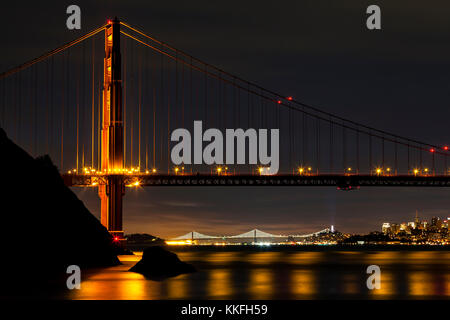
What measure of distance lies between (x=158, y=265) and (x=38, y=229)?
8.60 m

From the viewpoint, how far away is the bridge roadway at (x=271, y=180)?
8700cm

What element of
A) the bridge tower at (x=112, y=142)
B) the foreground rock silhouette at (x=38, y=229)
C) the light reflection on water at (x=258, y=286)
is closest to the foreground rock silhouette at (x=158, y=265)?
the light reflection on water at (x=258, y=286)

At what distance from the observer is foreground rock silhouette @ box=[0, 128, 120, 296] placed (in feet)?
131

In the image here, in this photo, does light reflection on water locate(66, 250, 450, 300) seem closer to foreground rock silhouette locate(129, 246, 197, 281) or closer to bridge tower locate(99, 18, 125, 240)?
foreground rock silhouette locate(129, 246, 197, 281)

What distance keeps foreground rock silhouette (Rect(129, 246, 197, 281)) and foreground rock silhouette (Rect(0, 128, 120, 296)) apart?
3.30 m

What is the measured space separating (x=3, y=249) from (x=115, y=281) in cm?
583

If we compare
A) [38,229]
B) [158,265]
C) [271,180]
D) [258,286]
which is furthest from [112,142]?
[258,286]

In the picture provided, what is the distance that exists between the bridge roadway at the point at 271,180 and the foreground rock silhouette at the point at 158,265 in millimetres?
34195

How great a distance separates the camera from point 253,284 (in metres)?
45.4

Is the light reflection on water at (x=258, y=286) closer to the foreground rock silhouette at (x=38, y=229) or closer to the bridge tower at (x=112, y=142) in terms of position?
the foreground rock silhouette at (x=38, y=229)

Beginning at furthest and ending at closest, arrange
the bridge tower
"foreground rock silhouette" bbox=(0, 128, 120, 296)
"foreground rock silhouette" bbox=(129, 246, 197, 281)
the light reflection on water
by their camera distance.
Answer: the bridge tower < "foreground rock silhouette" bbox=(129, 246, 197, 281) < "foreground rock silhouette" bbox=(0, 128, 120, 296) < the light reflection on water

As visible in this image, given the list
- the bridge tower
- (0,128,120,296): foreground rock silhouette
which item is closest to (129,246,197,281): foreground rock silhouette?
(0,128,120,296): foreground rock silhouette
